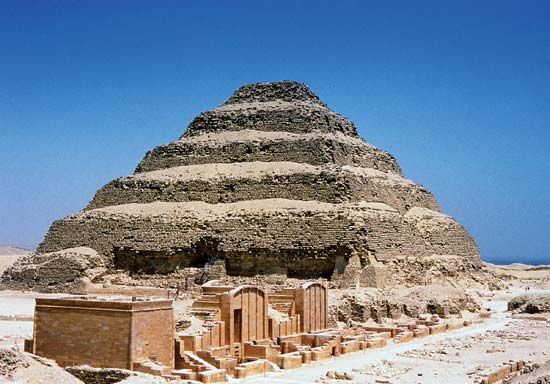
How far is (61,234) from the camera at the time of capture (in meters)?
46.8

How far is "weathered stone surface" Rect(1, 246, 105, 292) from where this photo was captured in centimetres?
4225

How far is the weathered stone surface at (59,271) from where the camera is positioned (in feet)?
139

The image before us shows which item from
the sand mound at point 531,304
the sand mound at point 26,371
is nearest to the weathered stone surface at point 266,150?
the sand mound at point 531,304

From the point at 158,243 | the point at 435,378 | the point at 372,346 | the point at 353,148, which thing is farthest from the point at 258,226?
the point at 435,378

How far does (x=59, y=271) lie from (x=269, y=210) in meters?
11.2

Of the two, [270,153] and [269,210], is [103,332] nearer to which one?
[269,210]

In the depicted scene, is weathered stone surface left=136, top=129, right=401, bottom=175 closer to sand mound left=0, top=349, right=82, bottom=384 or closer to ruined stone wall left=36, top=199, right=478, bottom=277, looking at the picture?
ruined stone wall left=36, top=199, right=478, bottom=277

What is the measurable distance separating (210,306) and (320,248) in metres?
15.1

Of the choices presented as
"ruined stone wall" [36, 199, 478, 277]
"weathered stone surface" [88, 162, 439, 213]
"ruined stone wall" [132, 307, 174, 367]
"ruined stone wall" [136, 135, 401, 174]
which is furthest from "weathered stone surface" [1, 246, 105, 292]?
"ruined stone wall" [132, 307, 174, 367]

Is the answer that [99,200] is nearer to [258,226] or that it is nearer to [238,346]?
[258,226]

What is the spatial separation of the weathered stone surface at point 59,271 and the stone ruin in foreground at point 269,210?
17cm

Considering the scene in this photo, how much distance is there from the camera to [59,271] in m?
42.8

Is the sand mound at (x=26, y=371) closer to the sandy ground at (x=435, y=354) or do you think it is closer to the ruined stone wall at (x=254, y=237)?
the sandy ground at (x=435, y=354)

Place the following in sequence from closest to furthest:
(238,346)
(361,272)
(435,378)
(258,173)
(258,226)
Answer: (435,378) → (238,346) → (361,272) → (258,226) → (258,173)
